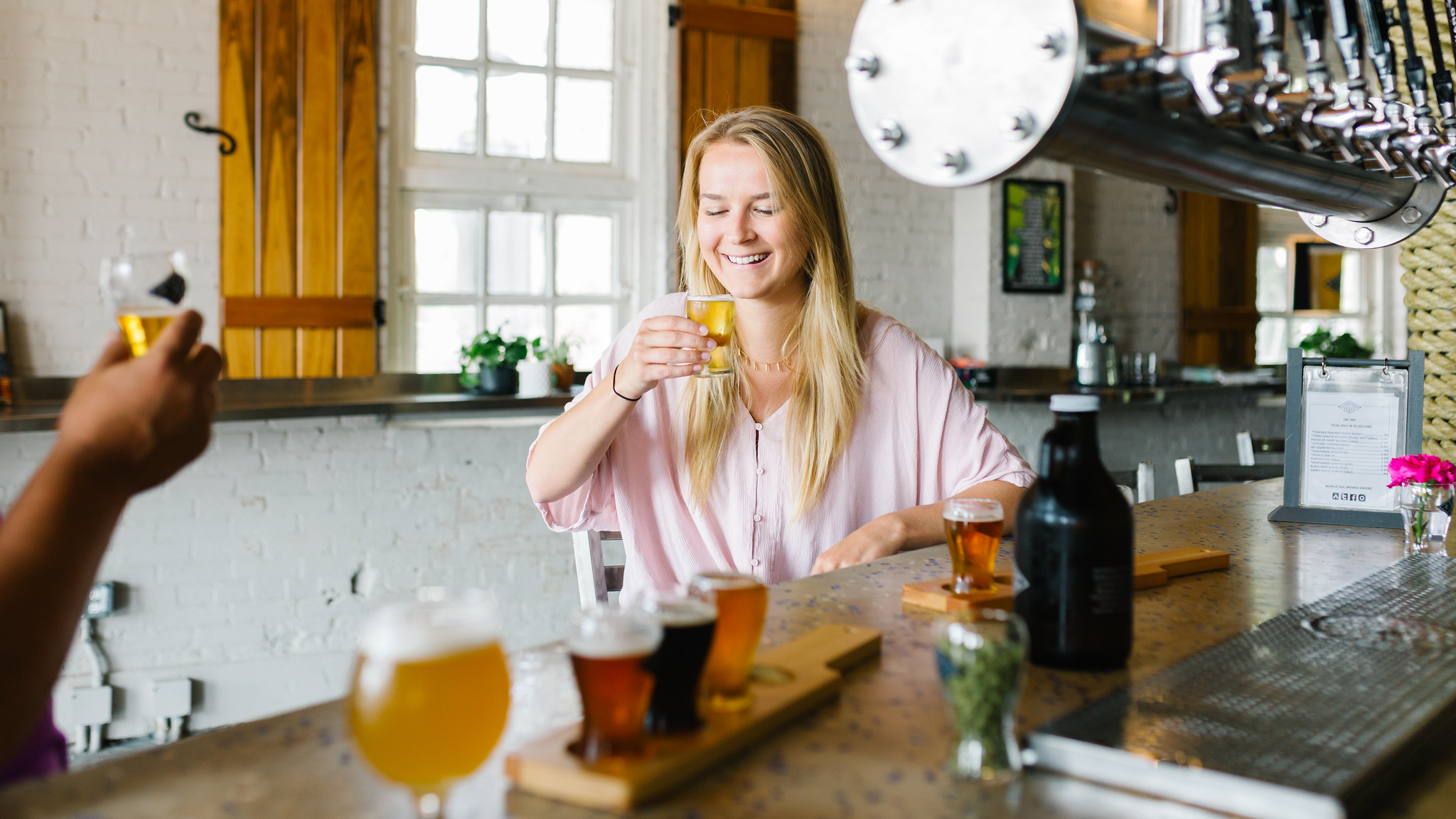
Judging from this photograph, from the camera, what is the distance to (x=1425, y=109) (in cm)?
135

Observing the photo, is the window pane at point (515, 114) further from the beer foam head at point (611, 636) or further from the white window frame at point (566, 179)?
the beer foam head at point (611, 636)

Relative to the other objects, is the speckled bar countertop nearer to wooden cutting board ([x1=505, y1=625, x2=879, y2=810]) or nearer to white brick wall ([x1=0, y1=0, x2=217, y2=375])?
wooden cutting board ([x1=505, y1=625, x2=879, y2=810])

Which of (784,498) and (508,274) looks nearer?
(784,498)

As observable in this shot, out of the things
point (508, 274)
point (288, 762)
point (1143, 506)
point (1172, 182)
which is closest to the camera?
point (288, 762)

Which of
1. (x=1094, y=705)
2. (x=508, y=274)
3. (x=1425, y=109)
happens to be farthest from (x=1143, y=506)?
(x=508, y=274)

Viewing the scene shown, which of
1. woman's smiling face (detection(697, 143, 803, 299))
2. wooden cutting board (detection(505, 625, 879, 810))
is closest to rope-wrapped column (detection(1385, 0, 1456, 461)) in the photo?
woman's smiling face (detection(697, 143, 803, 299))

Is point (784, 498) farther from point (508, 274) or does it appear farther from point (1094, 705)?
point (508, 274)

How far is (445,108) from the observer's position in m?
3.99

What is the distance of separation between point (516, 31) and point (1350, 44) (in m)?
3.44

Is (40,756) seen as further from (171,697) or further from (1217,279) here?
(1217,279)

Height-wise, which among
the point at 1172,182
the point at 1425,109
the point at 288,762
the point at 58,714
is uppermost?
the point at 1425,109

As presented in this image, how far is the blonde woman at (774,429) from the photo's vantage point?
Result: 190cm

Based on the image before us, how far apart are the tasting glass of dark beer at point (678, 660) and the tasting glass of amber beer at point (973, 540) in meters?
0.53

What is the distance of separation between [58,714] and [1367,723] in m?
3.59
